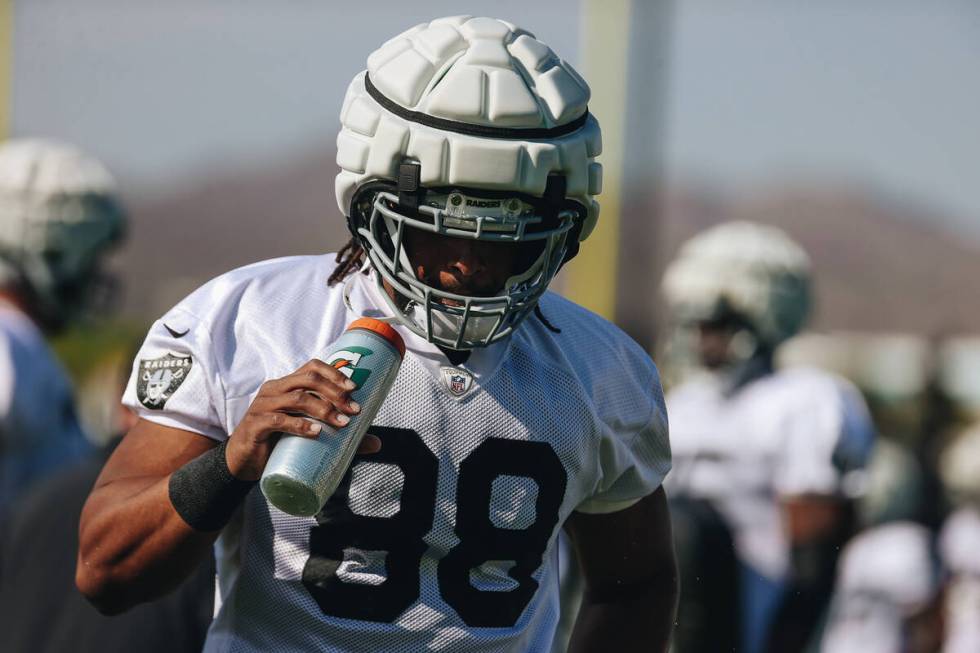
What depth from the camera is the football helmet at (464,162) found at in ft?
7.34

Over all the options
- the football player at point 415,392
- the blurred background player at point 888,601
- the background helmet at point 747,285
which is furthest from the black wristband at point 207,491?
the blurred background player at point 888,601

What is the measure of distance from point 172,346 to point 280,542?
1.05 ft

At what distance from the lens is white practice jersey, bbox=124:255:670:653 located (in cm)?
232

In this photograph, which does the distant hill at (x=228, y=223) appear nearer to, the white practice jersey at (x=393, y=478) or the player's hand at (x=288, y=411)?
the white practice jersey at (x=393, y=478)

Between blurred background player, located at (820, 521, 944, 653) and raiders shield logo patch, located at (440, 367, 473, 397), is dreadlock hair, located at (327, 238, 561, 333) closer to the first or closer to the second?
raiders shield logo patch, located at (440, 367, 473, 397)

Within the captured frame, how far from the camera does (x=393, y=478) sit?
7.64ft

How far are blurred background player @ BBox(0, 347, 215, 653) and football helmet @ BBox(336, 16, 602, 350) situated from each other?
3.79ft

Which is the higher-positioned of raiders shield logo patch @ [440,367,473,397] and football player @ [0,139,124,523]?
raiders shield logo patch @ [440,367,473,397]

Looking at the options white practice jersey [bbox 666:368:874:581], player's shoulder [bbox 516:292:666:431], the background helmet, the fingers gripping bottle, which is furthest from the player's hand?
the background helmet

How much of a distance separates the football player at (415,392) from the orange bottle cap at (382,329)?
0.29 ft

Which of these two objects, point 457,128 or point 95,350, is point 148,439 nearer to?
point 457,128

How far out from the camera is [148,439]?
2311 mm

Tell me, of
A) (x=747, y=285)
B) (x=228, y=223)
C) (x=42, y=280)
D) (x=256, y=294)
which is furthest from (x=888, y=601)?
(x=228, y=223)

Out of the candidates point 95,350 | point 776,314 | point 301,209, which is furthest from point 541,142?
point 301,209
